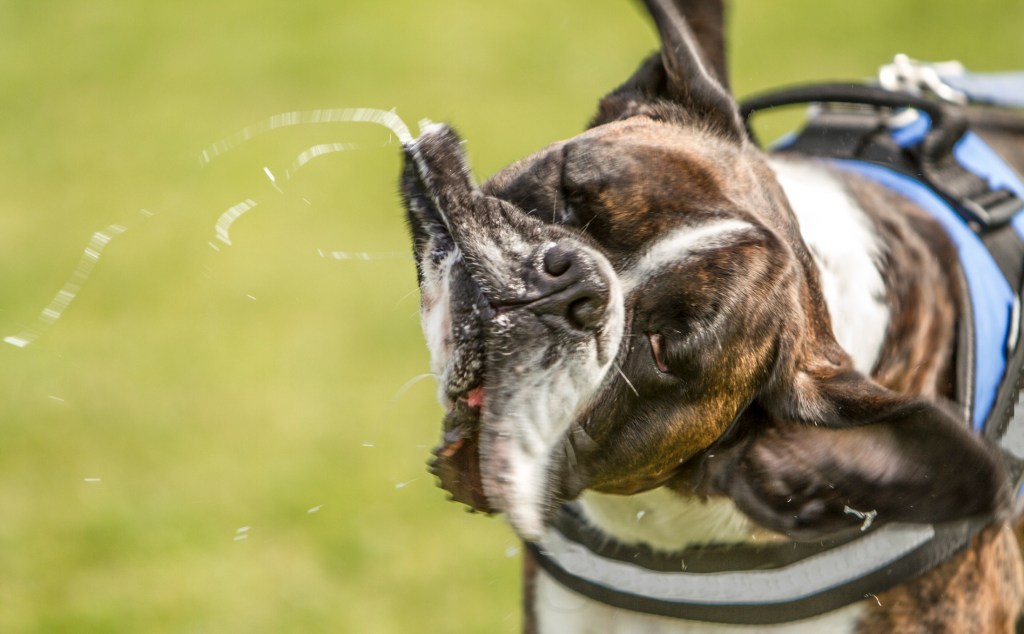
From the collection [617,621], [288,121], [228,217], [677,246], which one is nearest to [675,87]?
[677,246]

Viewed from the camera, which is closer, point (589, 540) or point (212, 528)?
point (589, 540)

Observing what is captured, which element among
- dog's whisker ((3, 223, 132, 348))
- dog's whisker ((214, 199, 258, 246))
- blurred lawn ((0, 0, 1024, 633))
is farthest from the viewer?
dog's whisker ((214, 199, 258, 246))

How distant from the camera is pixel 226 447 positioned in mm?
4391

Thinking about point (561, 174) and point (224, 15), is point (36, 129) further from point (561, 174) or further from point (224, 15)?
point (561, 174)

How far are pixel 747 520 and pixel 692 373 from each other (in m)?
0.41

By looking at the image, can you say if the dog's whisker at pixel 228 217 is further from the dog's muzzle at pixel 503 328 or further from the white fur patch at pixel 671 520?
the dog's muzzle at pixel 503 328

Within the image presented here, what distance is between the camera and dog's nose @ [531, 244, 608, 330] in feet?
5.85

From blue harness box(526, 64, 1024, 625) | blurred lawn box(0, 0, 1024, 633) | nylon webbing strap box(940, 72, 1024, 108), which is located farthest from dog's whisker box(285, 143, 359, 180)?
blue harness box(526, 64, 1024, 625)

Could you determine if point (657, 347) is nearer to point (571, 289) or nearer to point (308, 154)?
point (571, 289)

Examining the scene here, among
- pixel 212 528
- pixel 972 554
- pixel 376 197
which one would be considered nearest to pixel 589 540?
pixel 972 554

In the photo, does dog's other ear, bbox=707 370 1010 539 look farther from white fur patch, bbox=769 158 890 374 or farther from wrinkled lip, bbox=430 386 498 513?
wrinkled lip, bbox=430 386 498 513

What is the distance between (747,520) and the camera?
87.0 inches

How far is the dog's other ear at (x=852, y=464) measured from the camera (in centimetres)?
185

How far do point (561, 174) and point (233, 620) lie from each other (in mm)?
2216
